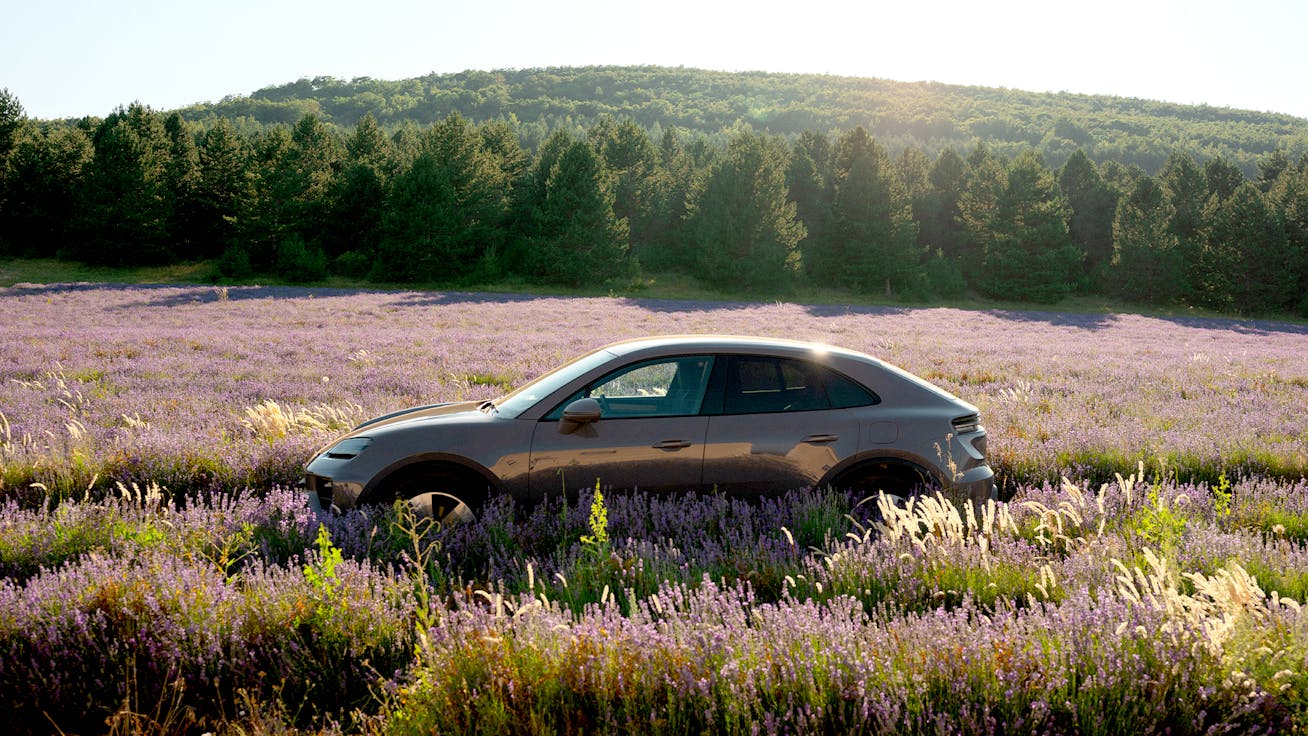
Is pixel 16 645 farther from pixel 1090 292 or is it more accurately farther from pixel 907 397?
pixel 1090 292

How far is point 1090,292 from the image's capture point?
61.3 m

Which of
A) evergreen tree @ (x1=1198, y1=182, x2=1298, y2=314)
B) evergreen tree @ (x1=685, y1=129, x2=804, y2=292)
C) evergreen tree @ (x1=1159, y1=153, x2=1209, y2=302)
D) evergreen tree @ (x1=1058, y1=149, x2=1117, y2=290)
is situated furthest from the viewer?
evergreen tree @ (x1=1058, y1=149, x2=1117, y2=290)

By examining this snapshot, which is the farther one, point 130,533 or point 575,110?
point 575,110

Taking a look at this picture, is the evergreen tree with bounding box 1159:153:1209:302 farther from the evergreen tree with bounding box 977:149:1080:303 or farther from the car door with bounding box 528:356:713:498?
the car door with bounding box 528:356:713:498

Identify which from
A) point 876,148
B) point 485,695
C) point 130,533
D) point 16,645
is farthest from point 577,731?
point 876,148

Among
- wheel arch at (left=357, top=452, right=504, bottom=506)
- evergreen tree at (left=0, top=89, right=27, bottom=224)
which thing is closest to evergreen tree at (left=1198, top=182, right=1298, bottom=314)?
wheel arch at (left=357, top=452, right=504, bottom=506)

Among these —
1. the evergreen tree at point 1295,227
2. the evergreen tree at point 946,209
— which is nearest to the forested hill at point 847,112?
the evergreen tree at point 946,209

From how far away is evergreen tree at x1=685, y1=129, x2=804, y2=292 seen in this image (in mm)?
54594

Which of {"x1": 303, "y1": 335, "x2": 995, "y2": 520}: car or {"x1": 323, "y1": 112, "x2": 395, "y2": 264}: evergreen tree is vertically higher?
{"x1": 323, "y1": 112, "x2": 395, "y2": 264}: evergreen tree

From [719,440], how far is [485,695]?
2.98 meters

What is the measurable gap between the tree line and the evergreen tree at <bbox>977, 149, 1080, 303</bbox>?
14 centimetres

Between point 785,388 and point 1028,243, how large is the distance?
57903mm

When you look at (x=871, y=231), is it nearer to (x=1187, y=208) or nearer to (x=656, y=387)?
(x=1187, y=208)

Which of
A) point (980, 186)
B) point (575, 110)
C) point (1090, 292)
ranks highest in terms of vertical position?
point (575, 110)
